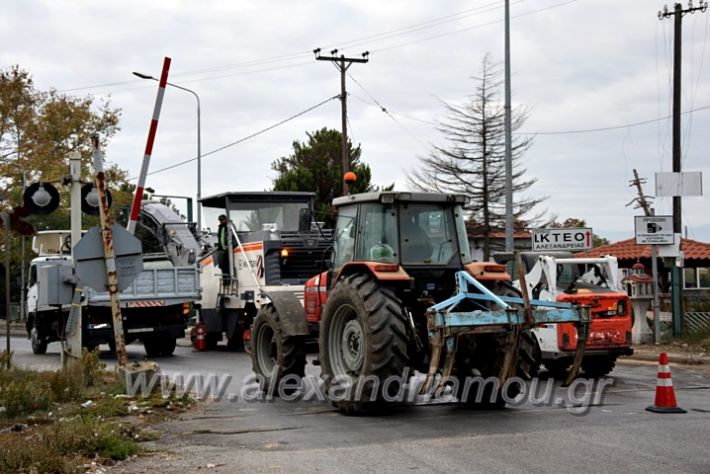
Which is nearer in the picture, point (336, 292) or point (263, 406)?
point (336, 292)

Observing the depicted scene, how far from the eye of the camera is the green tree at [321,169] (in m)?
41.3

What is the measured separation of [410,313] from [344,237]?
143 cm

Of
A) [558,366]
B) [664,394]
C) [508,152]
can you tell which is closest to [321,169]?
[508,152]

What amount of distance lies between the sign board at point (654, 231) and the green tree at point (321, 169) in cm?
1919

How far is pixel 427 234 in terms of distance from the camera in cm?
1103

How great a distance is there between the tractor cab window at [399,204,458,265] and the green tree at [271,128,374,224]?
27.4 m

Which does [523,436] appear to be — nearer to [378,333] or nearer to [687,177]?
[378,333]

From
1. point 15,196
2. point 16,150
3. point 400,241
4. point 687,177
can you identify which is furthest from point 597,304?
point 15,196

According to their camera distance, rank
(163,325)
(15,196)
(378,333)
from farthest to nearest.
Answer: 1. (15,196)
2. (163,325)
3. (378,333)

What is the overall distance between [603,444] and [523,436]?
0.81m

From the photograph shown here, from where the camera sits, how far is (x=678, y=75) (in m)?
24.1

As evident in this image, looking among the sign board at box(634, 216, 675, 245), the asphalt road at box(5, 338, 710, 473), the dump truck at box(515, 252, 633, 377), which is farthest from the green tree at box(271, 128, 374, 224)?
the asphalt road at box(5, 338, 710, 473)

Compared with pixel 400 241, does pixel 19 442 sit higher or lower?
lower

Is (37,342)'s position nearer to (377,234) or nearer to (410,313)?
(377,234)
